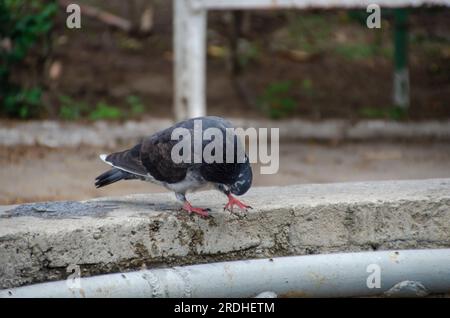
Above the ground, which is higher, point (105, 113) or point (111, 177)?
→ point (105, 113)

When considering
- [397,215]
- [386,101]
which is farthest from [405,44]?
[397,215]

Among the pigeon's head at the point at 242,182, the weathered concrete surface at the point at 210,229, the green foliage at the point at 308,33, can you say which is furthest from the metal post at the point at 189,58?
the pigeon's head at the point at 242,182

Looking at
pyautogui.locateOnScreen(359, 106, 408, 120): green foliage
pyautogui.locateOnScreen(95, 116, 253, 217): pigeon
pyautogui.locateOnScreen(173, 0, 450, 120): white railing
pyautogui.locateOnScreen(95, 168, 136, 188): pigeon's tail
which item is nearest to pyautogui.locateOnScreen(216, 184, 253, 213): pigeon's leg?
pyautogui.locateOnScreen(95, 116, 253, 217): pigeon

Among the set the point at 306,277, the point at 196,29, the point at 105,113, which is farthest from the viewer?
the point at 105,113

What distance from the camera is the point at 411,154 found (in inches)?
276

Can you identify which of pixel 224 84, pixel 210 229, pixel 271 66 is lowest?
pixel 210 229

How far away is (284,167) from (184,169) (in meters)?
2.73

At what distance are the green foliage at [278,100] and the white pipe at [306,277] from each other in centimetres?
420

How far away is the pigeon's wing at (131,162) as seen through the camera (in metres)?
4.03

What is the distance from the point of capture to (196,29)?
6910 mm

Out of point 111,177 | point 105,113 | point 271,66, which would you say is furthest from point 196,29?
point 111,177

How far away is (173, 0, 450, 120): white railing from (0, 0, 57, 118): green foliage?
1.12 metres

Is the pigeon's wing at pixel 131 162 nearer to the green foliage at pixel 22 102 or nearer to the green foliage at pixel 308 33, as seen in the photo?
the green foliage at pixel 22 102

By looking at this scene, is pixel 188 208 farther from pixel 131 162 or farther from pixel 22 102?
pixel 22 102
